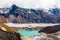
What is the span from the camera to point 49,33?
1562mm

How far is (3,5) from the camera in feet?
5.11

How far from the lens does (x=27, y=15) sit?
1.57 m

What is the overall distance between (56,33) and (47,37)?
0.10 meters

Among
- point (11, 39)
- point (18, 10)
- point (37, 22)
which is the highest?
point (18, 10)

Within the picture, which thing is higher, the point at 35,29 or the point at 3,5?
the point at 3,5

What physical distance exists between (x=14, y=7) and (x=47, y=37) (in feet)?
1.39

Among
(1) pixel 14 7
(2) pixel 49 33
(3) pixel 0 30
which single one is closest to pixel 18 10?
(1) pixel 14 7

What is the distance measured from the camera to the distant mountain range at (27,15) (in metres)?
1.56

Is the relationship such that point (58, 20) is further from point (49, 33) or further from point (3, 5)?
point (3, 5)

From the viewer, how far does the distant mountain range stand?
5.11ft

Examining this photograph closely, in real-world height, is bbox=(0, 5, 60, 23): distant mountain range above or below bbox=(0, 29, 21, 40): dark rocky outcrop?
above

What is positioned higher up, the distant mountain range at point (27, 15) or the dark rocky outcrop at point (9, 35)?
the distant mountain range at point (27, 15)

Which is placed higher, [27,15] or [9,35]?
[27,15]

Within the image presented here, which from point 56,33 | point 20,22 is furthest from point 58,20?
point 20,22
